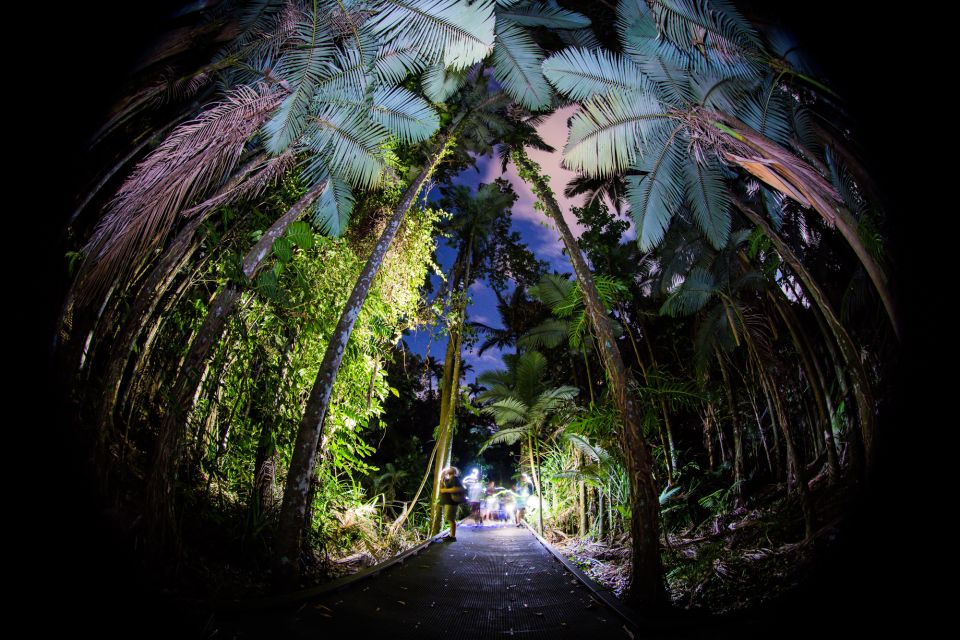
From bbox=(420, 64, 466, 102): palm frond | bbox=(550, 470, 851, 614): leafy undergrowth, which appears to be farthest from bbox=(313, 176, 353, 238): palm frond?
bbox=(550, 470, 851, 614): leafy undergrowth

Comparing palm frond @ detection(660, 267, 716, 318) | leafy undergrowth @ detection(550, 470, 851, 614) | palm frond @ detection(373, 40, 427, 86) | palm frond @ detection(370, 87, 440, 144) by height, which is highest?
palm frond @ detection(373, 40, 427, 86)

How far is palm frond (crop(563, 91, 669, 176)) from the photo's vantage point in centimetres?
327

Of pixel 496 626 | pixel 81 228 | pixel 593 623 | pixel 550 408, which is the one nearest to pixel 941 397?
pixel 593 623

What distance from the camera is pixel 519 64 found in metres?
3.10

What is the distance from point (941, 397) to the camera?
1224 millimetres

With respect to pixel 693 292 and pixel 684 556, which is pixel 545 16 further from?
pixel 684 556

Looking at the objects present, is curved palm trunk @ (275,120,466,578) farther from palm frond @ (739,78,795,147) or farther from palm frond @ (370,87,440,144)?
palm frond @ (739,78,795,147)

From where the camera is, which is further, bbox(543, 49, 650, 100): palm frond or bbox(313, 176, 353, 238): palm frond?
bbox(313, 176, 353, 238): palm frond

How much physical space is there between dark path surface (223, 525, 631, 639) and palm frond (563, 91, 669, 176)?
4.12 meters

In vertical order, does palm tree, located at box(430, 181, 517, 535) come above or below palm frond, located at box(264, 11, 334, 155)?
above

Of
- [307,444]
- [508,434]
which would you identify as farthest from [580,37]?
[508,434]

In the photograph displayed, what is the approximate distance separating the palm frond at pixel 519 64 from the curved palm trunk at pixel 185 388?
2.64 m

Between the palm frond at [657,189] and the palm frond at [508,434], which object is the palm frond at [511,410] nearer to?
the palm frond at [508,434]

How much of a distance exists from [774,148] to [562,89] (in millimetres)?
1875
